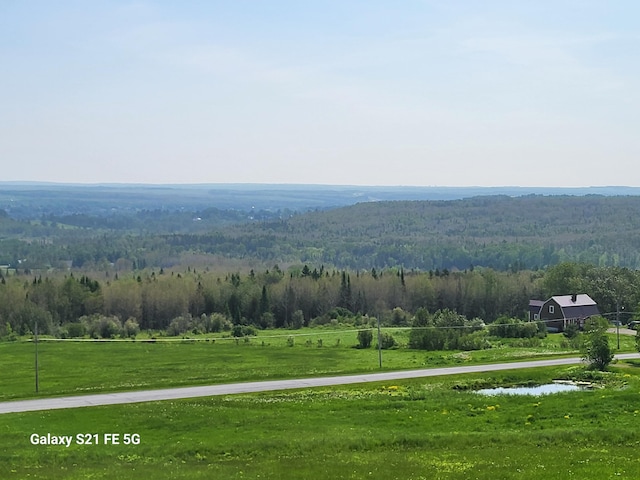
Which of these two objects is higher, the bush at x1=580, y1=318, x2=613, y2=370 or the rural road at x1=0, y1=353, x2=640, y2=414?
the bush at x1=580, y1=318, x2=613, y2=370

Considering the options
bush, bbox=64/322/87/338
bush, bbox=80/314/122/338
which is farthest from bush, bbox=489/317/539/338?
bush, bbox=64/322/87/338

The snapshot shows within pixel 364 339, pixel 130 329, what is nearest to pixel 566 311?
pixel 364 339

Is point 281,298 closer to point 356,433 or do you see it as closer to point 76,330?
point 76,330

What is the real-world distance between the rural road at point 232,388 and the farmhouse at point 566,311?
1495 inches

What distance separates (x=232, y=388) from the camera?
48750mm

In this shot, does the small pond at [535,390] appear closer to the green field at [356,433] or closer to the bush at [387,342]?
the green field at [356,433]

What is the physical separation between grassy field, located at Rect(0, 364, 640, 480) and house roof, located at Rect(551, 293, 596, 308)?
54.2 m

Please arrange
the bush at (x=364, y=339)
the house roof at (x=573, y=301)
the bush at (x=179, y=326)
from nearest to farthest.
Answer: the bush at (x=364, y=339) < the house roof at (x=573, y=301) < the bush at (x=179, y=326)

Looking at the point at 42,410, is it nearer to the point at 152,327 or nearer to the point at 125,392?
the point at 125,392

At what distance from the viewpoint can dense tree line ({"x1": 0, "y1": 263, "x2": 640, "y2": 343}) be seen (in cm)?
11056

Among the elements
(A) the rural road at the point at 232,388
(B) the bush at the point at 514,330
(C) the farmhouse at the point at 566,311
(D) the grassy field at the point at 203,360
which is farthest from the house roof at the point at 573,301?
(A) the rural road at the point at 232,388

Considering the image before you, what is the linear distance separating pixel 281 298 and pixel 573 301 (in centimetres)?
4355

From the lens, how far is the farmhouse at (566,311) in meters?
97.8

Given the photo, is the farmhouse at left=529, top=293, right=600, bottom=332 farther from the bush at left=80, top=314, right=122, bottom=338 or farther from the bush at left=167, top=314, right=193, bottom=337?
the bush at left=80, top=314, right=122, bottom=338
